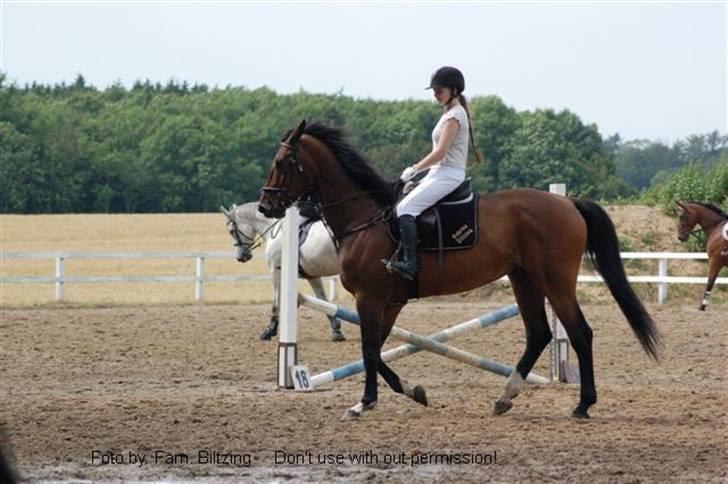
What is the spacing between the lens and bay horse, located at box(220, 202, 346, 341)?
1706 centimetres

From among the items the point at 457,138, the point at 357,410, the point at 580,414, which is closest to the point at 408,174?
the point at 457,138

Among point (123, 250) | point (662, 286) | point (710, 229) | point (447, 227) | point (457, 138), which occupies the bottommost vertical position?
point (123, 250)

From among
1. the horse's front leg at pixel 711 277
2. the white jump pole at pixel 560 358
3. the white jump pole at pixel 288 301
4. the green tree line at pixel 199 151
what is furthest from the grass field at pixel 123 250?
the white jump pole at pixel 560 358

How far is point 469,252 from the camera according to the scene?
33.4 ft

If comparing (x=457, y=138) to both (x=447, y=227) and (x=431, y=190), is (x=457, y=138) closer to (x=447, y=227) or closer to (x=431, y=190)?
(x=431, y=190)

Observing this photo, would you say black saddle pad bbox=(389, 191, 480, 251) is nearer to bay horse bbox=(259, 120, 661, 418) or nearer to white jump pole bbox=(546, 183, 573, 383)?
bay horse bbox=(259, 120, 661, 418)

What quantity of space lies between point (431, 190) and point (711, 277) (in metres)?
13.9

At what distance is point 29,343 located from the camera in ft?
54.1

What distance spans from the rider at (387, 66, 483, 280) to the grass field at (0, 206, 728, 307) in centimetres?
1629

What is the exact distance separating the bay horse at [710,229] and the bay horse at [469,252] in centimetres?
1263

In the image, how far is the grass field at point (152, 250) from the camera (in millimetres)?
27969

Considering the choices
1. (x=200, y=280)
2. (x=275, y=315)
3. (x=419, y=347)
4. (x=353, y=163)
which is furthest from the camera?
(x=200, y=280)

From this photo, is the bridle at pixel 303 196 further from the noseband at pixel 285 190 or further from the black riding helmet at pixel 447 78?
the black riding helmet at pixel 447 78

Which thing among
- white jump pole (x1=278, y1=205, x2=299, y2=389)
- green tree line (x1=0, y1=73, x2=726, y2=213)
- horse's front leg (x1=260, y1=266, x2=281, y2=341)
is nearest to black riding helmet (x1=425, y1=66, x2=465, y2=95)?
white jump pole (x1=278, y1=205, x2=299, y2=389)
